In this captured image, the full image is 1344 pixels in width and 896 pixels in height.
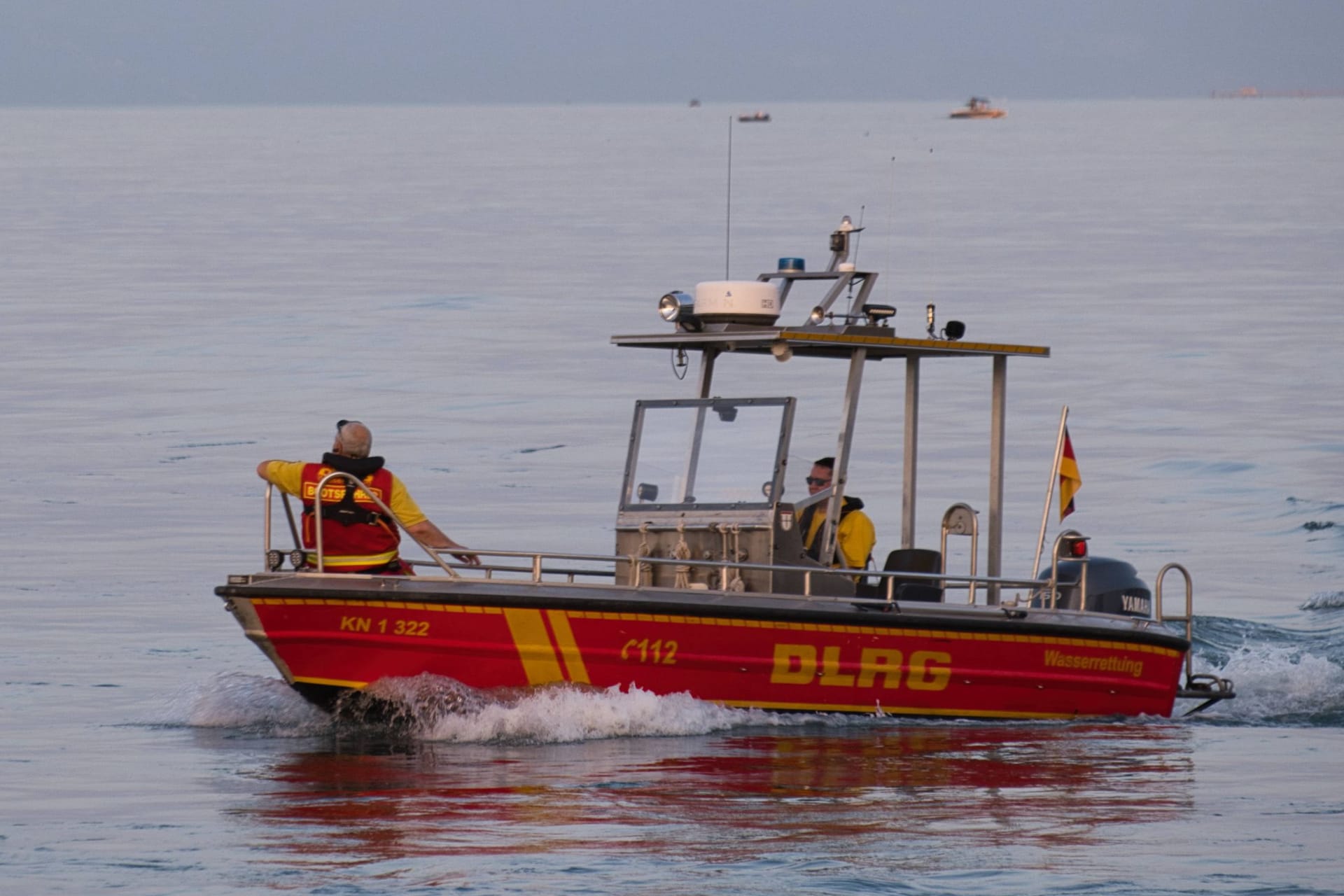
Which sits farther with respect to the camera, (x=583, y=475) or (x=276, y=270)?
(x=276, y=270)

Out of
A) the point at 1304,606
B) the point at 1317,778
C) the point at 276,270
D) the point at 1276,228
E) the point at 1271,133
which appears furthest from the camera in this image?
the point at 1271,133

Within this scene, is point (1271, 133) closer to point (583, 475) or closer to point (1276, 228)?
point (1276, 228)

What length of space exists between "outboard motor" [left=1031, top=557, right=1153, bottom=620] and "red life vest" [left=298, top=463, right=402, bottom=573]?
4409 millimetres

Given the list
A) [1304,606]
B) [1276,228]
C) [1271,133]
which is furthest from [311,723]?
[1271,133]

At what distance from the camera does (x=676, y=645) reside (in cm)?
1323

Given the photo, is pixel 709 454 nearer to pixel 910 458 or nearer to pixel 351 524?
pixel 910 458

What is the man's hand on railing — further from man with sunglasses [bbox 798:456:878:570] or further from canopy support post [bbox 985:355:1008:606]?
canopy support post [bbox 985:355:1008:606]

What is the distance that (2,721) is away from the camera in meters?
13.9

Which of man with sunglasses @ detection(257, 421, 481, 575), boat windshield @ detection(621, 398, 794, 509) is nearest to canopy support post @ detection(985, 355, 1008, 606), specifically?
boat windshield @ detection(621, 398, 794, 509)

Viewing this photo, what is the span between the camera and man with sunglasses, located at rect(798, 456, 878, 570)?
1420cm

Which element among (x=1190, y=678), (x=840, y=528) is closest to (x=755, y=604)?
(x=840, y=528)

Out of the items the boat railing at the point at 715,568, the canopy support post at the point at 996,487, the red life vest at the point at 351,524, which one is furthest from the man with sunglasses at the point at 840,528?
the red life vest at the point at 351,524

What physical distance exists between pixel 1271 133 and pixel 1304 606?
145124 mm

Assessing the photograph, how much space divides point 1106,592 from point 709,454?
2.97 meters
